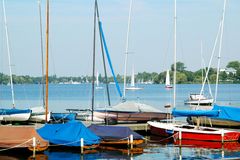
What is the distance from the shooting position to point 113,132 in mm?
31484

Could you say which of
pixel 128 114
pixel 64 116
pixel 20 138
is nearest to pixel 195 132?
pixel 128 114

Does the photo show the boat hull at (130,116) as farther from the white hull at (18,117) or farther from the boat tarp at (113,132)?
the boat tarp at (113,132)

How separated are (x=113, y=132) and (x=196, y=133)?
6216 mm

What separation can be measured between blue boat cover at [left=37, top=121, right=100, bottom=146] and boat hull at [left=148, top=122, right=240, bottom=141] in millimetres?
6128

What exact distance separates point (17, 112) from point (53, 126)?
11.0m

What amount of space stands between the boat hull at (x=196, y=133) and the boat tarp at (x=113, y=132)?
338cm

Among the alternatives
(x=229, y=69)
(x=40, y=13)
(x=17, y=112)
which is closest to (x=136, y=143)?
(x=17, y=112)

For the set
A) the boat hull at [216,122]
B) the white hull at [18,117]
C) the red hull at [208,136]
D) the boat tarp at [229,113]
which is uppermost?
the boat tarp at [229,113]

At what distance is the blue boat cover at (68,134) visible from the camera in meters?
29.6

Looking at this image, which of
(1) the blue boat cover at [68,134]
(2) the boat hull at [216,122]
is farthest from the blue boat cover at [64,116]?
(1) the blue boat cover at [68,134]

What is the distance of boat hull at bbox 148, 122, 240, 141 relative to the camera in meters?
33.5

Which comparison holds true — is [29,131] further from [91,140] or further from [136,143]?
[136,143]

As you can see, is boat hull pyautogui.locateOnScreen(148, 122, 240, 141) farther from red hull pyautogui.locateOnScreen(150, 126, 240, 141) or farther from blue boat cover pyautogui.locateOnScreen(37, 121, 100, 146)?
blue boat cover pyautogui.locateOnScreen(37, 121, 100, 146)

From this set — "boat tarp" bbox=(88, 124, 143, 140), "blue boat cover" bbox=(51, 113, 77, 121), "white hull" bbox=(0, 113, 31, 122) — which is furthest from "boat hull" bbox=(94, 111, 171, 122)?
"boat tarp" bbox=(88, 124, 143, 140)
